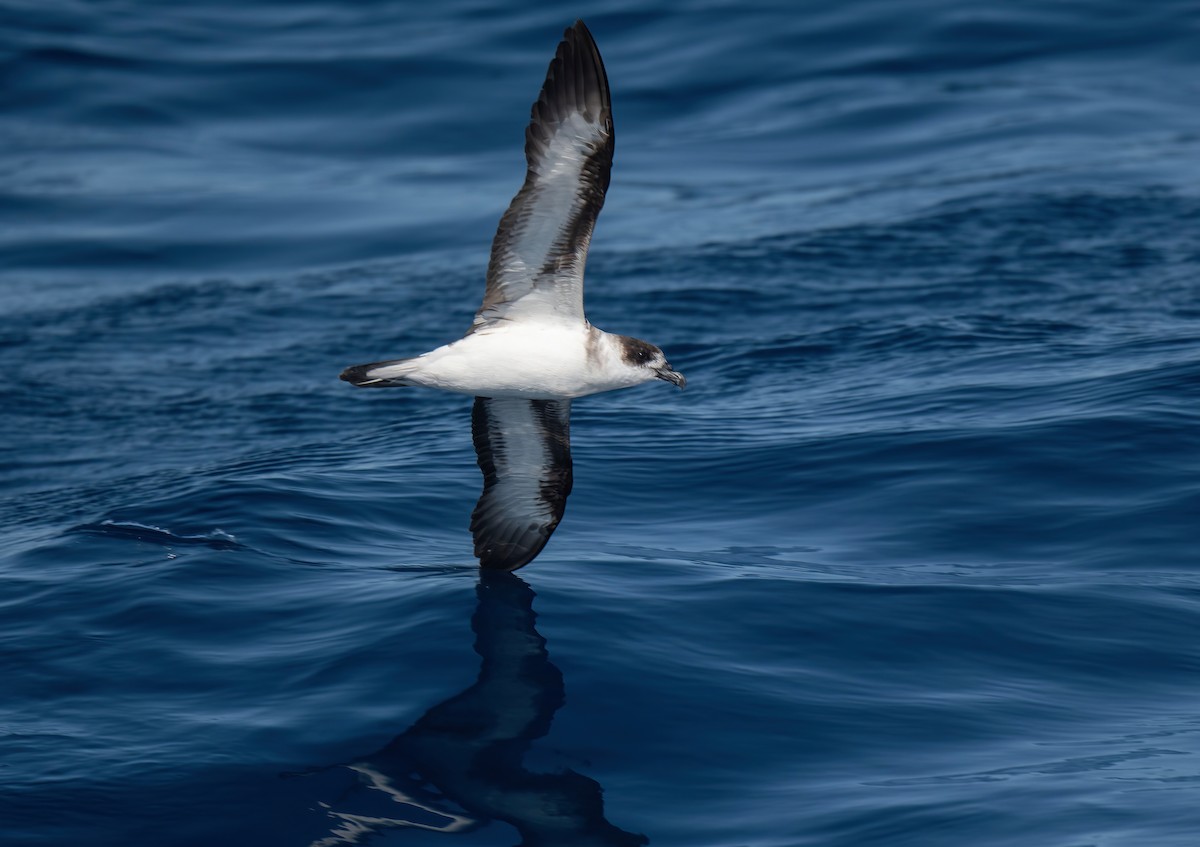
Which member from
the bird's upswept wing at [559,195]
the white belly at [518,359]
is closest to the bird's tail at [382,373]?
the white belly at [518,359]

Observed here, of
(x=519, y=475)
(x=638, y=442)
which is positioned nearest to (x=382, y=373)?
(x=519, y=475)

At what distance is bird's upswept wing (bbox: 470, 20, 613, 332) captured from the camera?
7.98m

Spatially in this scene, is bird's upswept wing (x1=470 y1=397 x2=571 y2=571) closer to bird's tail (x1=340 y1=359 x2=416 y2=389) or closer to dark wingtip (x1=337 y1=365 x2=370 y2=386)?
bird's tail (x1=340 y1=359 x2=416 y2=389)

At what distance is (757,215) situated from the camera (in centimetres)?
2084

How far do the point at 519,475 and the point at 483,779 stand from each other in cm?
267

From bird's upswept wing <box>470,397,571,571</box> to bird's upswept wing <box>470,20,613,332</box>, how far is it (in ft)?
Answer: 3.23

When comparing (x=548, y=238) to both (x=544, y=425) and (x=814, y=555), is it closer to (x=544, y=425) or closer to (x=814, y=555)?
(x=544, y=425)

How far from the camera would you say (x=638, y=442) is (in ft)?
43.0

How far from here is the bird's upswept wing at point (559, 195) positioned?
26.2ft

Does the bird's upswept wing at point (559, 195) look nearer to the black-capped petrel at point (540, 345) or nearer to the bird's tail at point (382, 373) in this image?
the black-capped petrel at point (540, 345)

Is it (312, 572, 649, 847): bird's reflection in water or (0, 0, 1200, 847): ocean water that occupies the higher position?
(0, 0, 1200, 847): ocean water

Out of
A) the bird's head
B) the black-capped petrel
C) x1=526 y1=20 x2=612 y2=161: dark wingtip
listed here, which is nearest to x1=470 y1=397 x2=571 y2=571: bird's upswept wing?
the black-capped petrel

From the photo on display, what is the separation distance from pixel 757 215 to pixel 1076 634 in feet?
41.2

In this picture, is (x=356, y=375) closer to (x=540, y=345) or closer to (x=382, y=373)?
(x=382, y=373)
